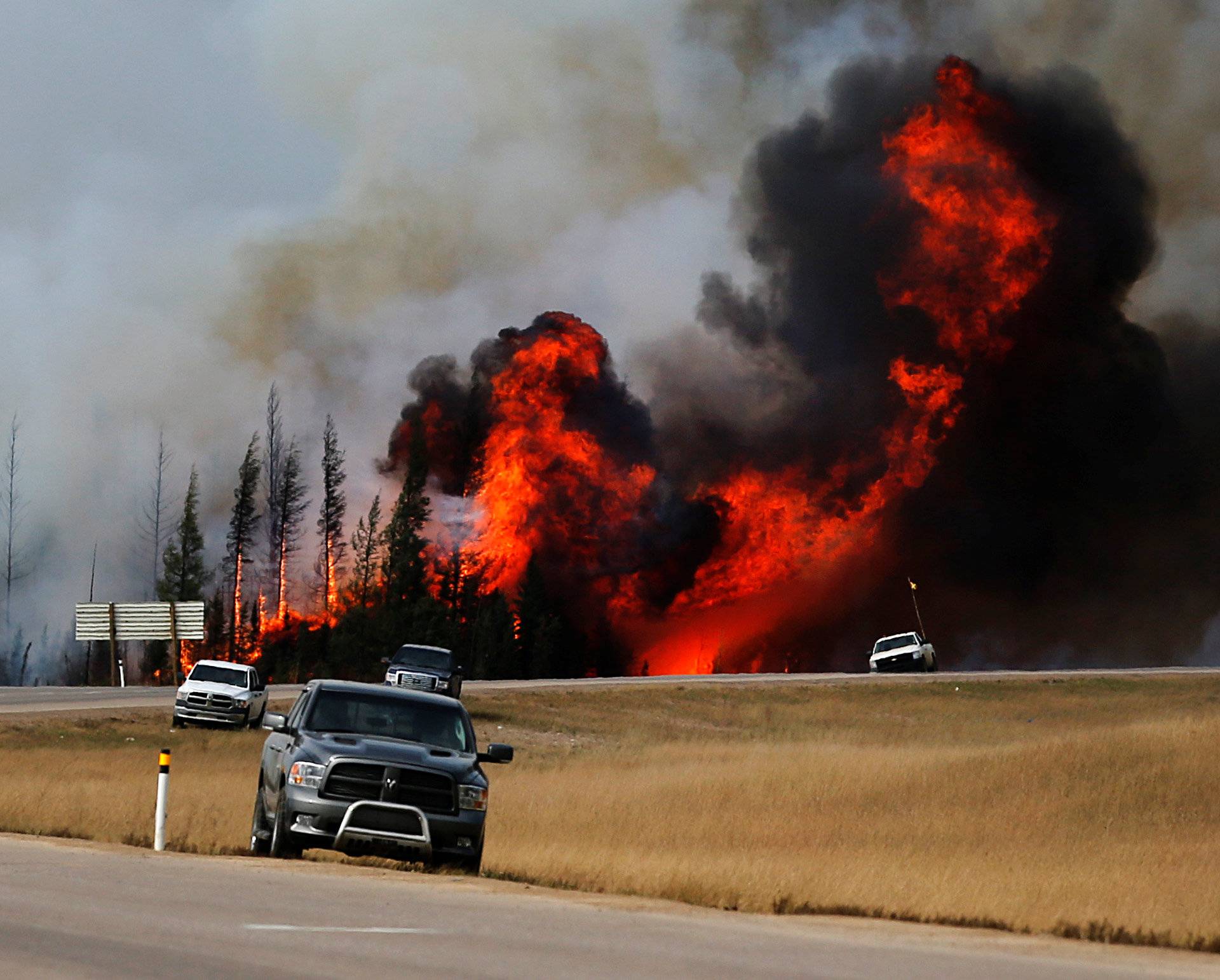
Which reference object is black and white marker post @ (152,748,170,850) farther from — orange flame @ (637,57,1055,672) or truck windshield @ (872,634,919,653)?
orange flame @ (637,57,1055,672)

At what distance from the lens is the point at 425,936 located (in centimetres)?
1109

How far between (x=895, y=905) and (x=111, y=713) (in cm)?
3085

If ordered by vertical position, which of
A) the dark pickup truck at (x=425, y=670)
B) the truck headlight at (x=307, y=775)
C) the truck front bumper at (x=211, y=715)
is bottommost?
the truck headlight at (x=307, y=775)

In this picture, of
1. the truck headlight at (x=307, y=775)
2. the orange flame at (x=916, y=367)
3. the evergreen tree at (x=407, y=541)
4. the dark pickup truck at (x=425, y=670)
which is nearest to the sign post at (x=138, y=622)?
the dark pickup truck at (x=425, y=670)

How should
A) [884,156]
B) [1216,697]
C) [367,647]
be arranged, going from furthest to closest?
[367,647] < [884,156] < [1216,697]

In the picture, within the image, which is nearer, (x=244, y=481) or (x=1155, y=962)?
(x=1155, y=962)

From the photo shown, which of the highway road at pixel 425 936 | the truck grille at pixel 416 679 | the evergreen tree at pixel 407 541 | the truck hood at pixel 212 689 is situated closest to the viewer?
the highway road at pixel 425 936

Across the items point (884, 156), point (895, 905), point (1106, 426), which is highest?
point (884, 156)

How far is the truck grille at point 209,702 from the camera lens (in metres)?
40.2

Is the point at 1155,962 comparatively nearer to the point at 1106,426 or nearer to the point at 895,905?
the point at 895,905

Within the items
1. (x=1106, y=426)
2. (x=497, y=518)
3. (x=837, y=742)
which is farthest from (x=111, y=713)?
(x=1106, y=426)

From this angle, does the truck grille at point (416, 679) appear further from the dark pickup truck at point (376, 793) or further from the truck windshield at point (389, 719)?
the dark pickup truck at point (376, 793)

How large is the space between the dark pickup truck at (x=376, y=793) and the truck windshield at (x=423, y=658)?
1071 inches

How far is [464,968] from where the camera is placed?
9.63 m
